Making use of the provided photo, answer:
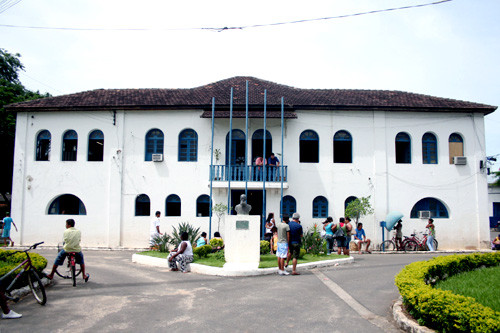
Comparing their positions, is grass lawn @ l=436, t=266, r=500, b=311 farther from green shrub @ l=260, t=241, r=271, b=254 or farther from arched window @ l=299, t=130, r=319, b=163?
arched window @ l=299, t=130, r=319, b=163

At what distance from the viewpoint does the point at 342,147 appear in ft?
62.0

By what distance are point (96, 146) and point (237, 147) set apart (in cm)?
698

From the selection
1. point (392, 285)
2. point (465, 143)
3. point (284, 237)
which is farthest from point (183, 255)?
point (465, 143)

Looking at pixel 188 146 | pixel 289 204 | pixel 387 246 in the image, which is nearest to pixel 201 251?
pixel 289 204

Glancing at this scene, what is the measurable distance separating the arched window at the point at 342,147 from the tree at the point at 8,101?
1839 centimetres

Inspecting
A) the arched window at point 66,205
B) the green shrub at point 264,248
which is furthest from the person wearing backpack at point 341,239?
the arched window at point 66,205

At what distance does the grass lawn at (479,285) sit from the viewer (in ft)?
21.2

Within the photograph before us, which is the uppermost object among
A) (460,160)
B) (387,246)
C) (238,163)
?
(460,160)

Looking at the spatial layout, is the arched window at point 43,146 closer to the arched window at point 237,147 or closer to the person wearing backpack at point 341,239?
the arched window at point 237,147

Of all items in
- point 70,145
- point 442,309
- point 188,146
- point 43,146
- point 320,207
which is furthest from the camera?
point 43,146

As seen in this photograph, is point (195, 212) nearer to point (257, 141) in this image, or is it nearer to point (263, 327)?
point (257, 141)

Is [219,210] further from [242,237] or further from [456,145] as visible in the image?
[456,145]

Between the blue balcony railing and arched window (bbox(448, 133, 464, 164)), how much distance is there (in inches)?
326

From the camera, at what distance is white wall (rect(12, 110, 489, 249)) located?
18.2 m
